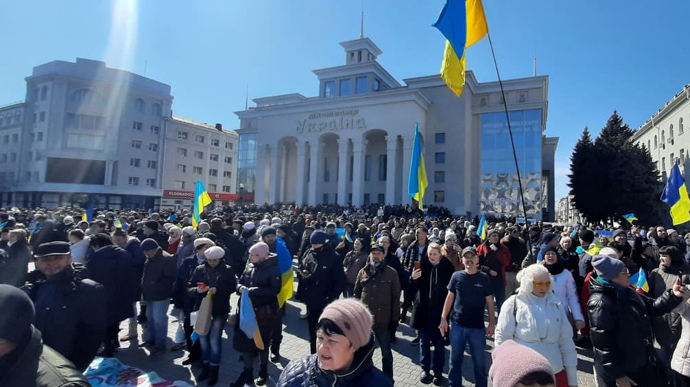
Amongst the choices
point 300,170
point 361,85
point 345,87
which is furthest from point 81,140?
point 361,85

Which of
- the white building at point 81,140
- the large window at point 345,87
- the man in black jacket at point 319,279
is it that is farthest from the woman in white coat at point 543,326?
the white building at point 81,140

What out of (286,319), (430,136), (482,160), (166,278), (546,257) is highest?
(430,136)

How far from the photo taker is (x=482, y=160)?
124ft

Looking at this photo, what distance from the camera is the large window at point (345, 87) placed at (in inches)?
1716

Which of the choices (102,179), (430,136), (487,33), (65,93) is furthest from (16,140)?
(487,33)

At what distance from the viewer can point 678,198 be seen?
10.9 m

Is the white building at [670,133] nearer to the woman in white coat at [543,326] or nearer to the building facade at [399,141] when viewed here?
the building facade at [399,141]

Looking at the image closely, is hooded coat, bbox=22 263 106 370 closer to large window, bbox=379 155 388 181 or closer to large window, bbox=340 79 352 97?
large window, bbox=379 155 388 181

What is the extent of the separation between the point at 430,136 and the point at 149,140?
41553mm

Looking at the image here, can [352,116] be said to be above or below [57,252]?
above

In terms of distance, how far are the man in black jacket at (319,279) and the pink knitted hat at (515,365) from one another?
395 centimetres

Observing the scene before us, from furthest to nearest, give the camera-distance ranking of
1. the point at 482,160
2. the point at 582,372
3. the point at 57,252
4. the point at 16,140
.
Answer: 1. the point at 16,140
2. the point at 482,160
3. the point at 582,372
4. the point at 57,252

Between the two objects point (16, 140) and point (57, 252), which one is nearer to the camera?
point (57, 252)

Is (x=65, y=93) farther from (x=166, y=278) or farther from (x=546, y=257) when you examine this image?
(x=546, y=257)
